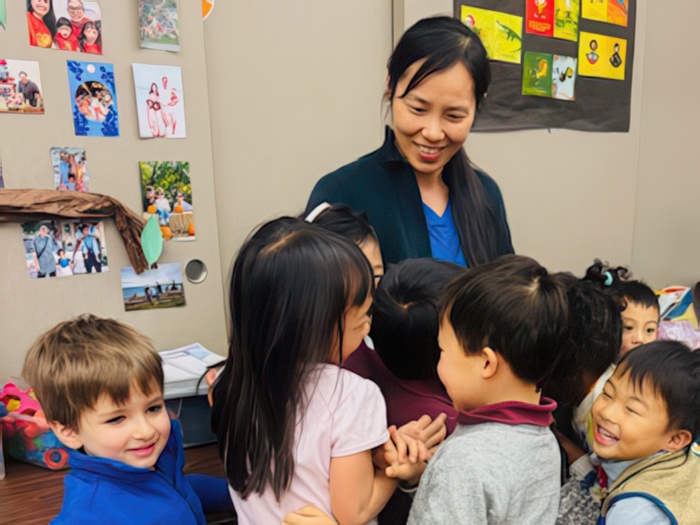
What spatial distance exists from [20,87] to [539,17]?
1.98 meters

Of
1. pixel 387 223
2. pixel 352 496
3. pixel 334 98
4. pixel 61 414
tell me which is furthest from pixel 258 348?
pixel 334 98

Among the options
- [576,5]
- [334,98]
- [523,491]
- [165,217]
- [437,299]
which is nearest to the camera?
[523,491]

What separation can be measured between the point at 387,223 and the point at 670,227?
250 centimetres

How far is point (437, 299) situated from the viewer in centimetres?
90

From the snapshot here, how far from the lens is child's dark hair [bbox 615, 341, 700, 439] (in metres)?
0.99

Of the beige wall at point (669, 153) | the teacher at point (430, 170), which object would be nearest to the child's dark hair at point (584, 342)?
the teacher at point (430, 170)

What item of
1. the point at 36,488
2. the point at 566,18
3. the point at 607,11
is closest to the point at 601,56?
the point at 607,11

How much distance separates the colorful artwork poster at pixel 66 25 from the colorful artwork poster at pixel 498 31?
1311 mm

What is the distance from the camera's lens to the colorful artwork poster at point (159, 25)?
58.1 inches

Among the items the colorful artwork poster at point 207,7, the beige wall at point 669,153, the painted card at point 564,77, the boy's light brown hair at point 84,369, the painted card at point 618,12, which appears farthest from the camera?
the beige wall at point 669,153

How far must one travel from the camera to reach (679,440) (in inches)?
40.4

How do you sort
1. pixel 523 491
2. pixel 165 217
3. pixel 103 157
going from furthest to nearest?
pixel 165 217
pixel 103 157
pixel 523 491

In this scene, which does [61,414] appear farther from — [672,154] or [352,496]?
[672,154]

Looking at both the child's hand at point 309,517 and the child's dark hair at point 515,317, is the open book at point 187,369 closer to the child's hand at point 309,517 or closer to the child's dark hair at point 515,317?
the child's hand at point 309,517
